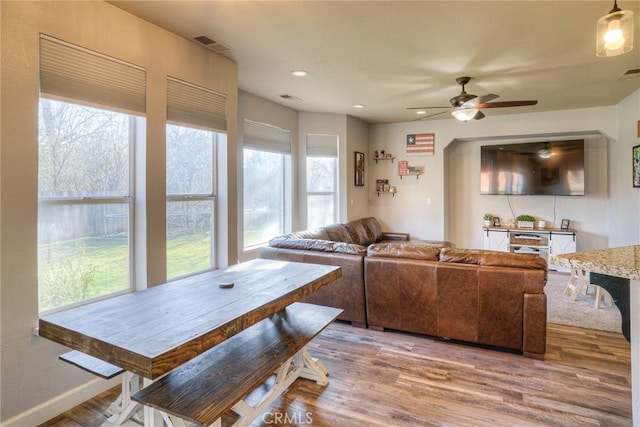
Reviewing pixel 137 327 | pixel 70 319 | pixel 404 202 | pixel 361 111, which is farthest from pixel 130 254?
pixel 404 202

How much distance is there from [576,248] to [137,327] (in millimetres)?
6654

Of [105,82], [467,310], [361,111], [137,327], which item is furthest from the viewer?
[361,111]

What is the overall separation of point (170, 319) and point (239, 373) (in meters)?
0.47

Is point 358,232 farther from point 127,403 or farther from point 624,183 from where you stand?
point 127,403

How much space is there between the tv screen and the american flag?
889 mm

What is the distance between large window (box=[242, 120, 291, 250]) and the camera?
15.6 ft

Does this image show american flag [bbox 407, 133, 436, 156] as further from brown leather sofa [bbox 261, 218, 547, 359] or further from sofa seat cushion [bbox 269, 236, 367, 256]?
brown leather sofa [bbox 261, 218, 547, 359]

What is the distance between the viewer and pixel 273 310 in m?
1.91

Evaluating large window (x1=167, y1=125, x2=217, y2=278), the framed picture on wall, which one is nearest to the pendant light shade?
the framed picture on wall

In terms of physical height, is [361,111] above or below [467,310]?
above

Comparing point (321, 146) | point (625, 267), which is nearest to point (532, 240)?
point (321, 146)

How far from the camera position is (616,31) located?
1.76 m

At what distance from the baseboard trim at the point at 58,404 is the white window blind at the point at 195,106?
2067 millimetres

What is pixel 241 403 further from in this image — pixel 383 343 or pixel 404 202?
pixel 404 202
